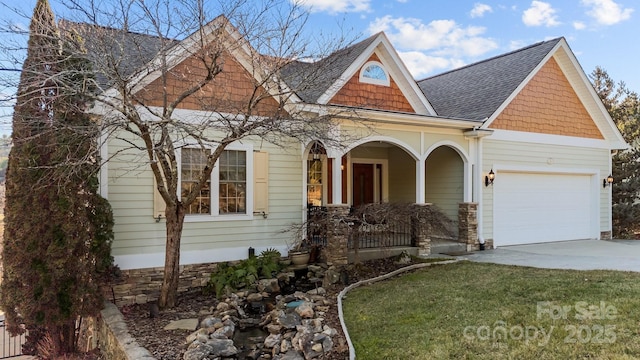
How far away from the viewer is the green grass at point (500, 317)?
418 cm

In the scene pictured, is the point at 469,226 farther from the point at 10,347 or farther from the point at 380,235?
the point at 10,347

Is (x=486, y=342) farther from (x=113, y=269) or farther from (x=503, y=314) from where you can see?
(x=113, y=269)

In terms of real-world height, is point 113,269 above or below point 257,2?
below

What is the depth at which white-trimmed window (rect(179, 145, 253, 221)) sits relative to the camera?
838 cm

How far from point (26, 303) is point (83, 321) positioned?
2.25m

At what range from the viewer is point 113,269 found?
7.29m

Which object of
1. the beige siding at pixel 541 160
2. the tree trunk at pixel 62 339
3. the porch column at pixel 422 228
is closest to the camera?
the tree trunk at pixel 62 339

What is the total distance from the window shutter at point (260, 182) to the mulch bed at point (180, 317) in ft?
7.05

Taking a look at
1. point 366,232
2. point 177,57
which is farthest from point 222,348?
point 177,57

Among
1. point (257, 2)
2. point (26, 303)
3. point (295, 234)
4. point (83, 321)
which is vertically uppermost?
point (257, 2)

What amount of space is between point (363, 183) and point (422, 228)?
409cm

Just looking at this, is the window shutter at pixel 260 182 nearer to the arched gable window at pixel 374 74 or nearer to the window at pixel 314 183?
the window at pixel 314 183

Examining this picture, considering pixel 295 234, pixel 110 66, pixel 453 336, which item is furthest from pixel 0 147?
pixel 453 336

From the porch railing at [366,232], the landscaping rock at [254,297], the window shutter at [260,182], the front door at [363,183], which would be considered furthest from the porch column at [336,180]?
the front door at [363,183]
